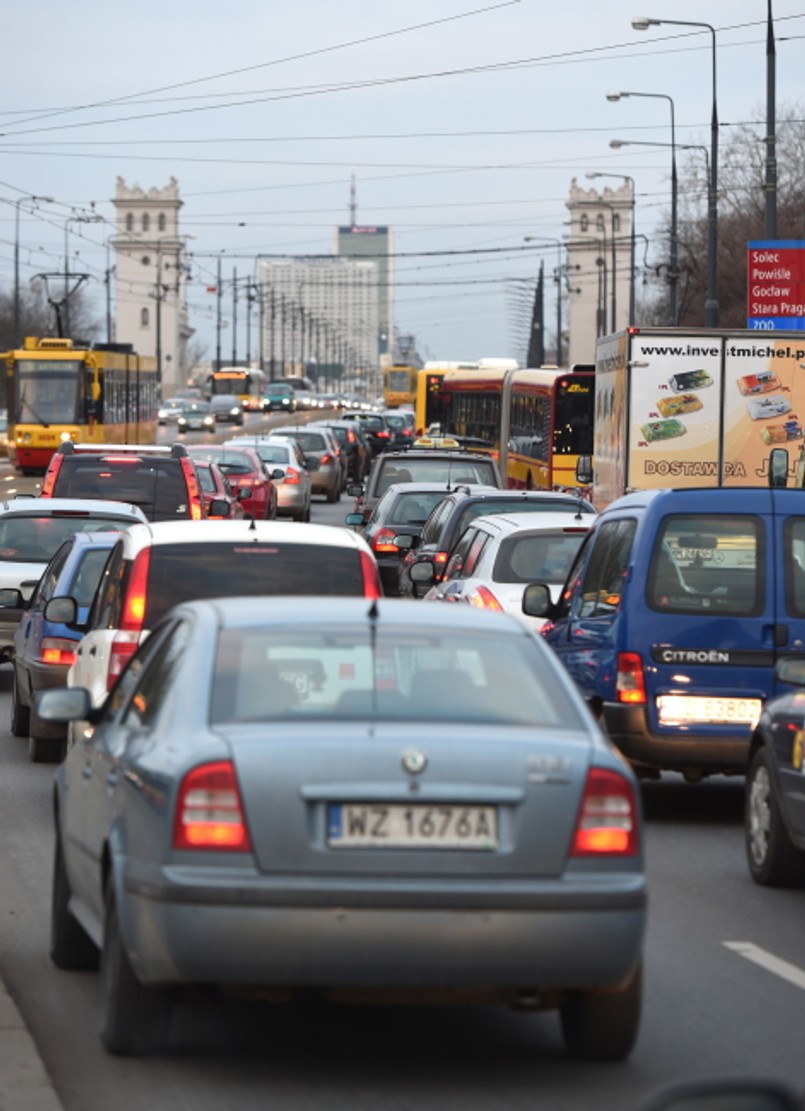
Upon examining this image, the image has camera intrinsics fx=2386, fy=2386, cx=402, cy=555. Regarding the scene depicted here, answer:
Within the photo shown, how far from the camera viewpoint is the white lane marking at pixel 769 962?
8.03m

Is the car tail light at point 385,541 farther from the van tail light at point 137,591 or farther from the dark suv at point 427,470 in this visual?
the van tail light at point 137,591

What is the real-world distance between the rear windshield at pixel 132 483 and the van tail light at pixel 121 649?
12.3 metres

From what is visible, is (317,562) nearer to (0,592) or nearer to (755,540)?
(755,540)

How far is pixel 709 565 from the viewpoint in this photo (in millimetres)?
11953

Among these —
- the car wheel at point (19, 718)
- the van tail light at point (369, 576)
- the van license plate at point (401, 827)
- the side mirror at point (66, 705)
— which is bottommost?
the car wheel at point (19, 718)

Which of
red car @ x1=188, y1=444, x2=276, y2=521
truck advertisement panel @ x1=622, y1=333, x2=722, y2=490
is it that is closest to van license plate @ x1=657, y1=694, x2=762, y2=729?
truck advertisement panel @ x1=622, y1=333, x2=722, y2=490

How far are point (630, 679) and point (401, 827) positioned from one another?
592 cm

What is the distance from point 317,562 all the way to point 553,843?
14.4ft

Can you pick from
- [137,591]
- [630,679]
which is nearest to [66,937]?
[137,591]

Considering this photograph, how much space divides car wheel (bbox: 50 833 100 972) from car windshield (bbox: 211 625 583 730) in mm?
1594

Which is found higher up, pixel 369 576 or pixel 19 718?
pixel 369 576

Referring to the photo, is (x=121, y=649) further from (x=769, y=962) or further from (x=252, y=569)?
(x=769, y=962)

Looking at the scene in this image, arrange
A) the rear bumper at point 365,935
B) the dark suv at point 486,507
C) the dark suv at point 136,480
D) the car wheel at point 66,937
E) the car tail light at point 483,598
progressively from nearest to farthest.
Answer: the rear bumper at point 365,935
the car wheel at point 66,937
the car tail light at point 483,598
the dark suv at point 486,507
the dark suv at point 136,480

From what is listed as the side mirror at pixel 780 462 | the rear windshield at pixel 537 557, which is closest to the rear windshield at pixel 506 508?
the rear windshield at pixel 537 557
